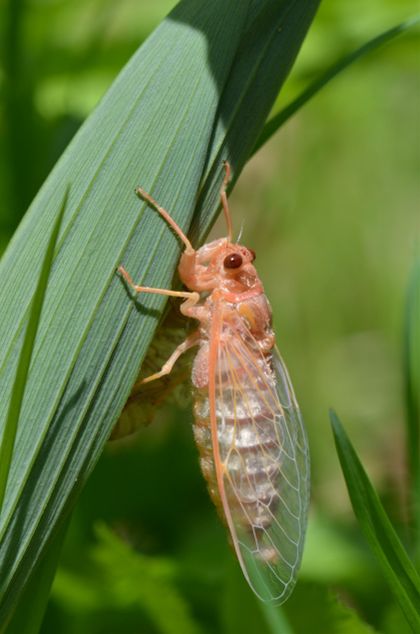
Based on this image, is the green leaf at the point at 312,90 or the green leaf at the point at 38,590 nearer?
the green leaf at the point at 38,590

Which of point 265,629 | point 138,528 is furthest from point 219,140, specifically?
point 138,528

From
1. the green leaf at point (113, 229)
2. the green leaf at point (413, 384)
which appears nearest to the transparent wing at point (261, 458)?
the green leaf at point (413, 384)

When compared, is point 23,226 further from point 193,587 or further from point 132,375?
point 193,587

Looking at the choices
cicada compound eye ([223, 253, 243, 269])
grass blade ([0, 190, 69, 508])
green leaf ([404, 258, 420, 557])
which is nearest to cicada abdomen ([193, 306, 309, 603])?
cicada compound eye ([223, 253, 243, 269])

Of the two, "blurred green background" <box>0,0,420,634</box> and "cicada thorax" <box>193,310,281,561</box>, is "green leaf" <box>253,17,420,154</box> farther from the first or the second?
"blurred green background" <box>0,0,420,634</box>

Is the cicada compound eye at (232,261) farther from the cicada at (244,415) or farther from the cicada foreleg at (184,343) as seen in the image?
the cicada foreleg at (184,343)

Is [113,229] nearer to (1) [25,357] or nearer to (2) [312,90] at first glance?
(1) [25,357]

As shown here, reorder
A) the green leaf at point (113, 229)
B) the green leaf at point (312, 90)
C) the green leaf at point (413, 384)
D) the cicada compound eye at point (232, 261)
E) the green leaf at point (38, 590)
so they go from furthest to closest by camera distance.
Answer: the cicada compound eye at point (232, 261)
the green leaf at point (413, 384)
the green leaf at point (312, 90)
the green leaf at point (38, 590)
the green leaf at point (113, 229)

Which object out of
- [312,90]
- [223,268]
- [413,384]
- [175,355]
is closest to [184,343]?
[175,355]
